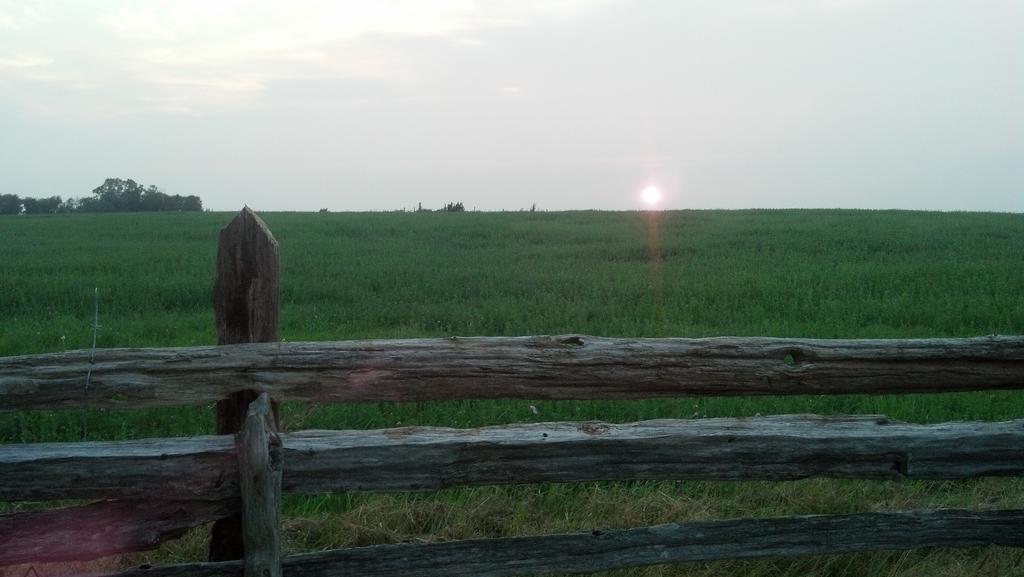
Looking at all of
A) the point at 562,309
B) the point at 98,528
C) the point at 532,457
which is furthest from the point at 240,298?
the point at 562,309

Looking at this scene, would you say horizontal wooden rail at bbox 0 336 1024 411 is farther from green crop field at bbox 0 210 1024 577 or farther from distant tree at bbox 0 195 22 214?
distant tree at bbox 0 195 22 214

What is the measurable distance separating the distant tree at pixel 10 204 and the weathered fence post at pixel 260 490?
48.4m

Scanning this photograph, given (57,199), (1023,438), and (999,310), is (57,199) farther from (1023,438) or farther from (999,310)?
(1023,438)

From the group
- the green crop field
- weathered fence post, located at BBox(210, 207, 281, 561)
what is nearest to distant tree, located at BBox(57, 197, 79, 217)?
the green crop field

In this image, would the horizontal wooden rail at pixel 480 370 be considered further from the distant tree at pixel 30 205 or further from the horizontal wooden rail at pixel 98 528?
the distant tree at pixel 30 205

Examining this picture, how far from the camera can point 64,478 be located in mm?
3129

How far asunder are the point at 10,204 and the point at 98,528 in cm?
4950

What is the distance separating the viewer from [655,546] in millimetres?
→ 3461

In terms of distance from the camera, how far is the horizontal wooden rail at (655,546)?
10.8 feet

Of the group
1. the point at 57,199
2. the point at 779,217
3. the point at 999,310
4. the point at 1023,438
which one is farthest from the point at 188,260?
the point at 57,199

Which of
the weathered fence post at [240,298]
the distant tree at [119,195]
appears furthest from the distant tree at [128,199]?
the weathered fence post at [240,298]

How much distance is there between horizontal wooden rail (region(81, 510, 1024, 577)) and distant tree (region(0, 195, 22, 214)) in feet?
159

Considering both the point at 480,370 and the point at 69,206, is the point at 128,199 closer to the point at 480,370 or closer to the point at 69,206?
the point at 69,206

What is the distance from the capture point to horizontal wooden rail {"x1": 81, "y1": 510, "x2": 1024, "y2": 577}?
3.29 metres
